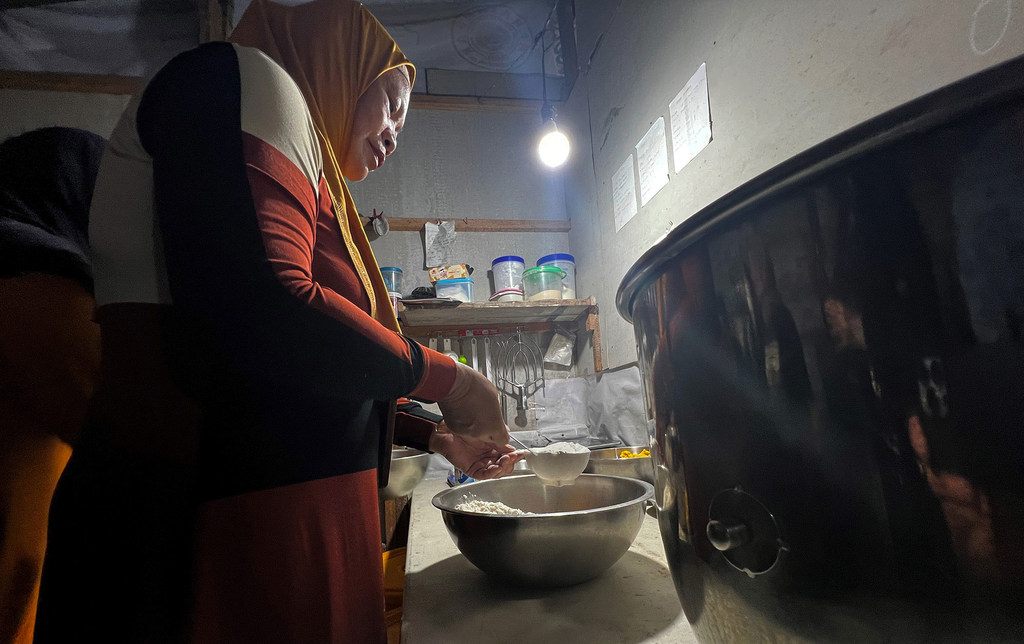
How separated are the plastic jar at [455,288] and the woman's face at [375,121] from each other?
121 cm

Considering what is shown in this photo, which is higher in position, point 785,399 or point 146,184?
point 146,184

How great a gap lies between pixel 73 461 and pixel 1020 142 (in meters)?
0.74

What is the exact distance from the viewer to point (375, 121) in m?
0.83

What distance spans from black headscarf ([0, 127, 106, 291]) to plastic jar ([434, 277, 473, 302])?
4.67 ft

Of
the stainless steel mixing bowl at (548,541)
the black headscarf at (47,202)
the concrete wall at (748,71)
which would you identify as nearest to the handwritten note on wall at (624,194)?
the concrete wall at (748,71)

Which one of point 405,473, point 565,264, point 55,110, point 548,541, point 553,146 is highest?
point 55,110

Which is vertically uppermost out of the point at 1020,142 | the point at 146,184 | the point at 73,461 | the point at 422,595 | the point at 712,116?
the point at 712,116

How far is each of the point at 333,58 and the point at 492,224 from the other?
1.76 meters

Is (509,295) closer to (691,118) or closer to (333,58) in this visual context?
(691,118)

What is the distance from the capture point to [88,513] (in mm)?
449

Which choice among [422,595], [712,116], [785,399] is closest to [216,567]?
[422,595]

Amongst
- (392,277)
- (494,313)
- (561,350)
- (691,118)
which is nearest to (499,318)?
(494,313)

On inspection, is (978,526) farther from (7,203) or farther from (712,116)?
(712,116)

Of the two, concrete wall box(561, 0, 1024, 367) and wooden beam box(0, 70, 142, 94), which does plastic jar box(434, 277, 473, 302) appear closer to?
concrete wall box(561, 0, 1024, 367)
